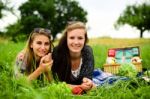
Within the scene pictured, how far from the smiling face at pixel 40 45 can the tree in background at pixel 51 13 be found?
140ft

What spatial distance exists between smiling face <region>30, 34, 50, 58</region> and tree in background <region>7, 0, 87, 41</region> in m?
42.6

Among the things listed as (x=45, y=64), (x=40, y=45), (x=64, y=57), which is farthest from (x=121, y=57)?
(x=45, y=64)

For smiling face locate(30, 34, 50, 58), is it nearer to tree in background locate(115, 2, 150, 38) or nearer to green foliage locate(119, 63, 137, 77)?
green foliage locate(119, 63, 137, 77)

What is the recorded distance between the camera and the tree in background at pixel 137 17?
4475 centimetres

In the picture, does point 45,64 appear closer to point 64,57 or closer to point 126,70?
point 64,57

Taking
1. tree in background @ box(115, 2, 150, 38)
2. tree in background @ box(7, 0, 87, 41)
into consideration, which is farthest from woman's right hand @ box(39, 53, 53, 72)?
tree in background @ box(7, 0, 87, 41)

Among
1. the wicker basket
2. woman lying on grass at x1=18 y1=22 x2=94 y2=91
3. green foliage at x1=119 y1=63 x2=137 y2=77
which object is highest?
woman lying on grass at x1=18 y1=22 x2=94 y2=91

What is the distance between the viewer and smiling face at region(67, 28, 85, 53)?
4.71 metres

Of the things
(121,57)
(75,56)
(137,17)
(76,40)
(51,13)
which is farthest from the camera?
(51,13)

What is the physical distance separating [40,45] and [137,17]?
41356 mm

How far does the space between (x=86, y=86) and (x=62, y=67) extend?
0.77m

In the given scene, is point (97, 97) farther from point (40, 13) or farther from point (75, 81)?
point (40, 13)

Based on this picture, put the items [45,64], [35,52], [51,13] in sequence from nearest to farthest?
1. [45,64]
2. [35,52]
3. [51,13]

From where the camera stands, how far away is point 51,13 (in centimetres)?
5234
